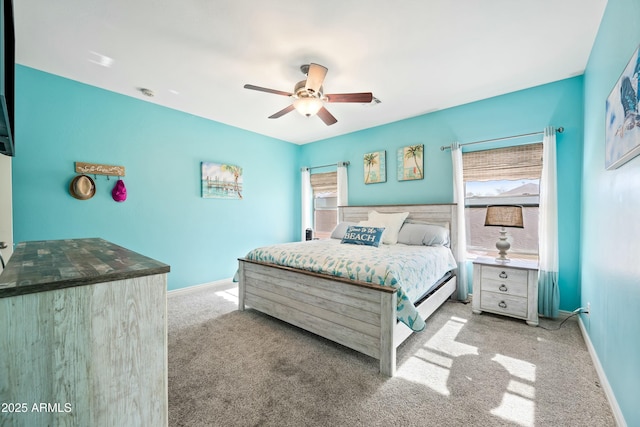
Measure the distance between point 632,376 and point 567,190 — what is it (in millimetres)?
2265

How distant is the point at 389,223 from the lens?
3.70 m

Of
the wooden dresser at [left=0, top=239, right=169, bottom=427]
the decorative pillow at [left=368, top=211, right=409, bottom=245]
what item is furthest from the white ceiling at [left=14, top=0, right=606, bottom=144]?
the wooden dresser at [left=0, top=239, right=169, bottom=427]

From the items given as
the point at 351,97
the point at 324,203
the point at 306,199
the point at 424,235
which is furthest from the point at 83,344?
the point at 324,203

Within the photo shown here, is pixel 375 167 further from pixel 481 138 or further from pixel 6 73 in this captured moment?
pixel 6 73

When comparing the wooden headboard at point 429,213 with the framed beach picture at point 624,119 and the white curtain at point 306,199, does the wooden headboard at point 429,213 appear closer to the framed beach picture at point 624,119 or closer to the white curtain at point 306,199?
the white curtain at point 306,199

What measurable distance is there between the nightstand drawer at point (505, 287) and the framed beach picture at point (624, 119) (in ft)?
4.91

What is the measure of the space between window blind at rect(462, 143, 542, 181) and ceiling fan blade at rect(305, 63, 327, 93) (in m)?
2.37

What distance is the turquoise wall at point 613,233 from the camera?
1.29m

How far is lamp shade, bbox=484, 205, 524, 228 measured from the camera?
277 centimetres

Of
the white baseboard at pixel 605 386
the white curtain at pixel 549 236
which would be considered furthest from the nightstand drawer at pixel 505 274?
the white baseboard at pixel 605 386

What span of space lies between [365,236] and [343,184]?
1.75 metres

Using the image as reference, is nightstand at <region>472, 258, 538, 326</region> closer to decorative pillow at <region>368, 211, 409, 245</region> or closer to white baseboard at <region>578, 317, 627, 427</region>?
white baseboard at <region>578, 317, 627, 427</region>

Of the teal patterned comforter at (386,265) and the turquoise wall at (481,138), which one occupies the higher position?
the turquoise wall at (481,138)

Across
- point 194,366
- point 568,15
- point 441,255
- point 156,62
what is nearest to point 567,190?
point 441,255
